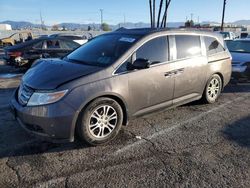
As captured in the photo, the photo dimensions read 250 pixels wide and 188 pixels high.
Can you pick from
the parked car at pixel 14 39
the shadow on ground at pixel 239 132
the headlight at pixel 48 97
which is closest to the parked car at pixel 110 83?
the headlight at pixel 48 97

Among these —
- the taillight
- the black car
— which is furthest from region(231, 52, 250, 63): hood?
the taillight

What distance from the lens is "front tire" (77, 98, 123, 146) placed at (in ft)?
12.7

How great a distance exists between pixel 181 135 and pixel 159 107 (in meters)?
0.65

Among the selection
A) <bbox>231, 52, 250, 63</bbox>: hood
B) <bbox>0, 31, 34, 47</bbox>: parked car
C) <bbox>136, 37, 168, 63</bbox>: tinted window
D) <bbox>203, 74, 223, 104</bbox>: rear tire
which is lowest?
<bbox>0, 31, 34, 47</bbox>: parked car

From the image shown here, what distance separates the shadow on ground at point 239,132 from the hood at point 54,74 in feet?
7.83

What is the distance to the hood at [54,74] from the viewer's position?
12.3 ft

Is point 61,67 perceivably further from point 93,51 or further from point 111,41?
point 111,41

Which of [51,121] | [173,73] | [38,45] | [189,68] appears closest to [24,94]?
[51,121]

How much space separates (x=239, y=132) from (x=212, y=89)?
5.45ft

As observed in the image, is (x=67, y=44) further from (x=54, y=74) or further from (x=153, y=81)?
(x=54, y=74)

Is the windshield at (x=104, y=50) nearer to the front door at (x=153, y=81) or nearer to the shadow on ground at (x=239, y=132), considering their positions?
the front door at (x=153, y=81)

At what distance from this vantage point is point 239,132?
464 centimetres

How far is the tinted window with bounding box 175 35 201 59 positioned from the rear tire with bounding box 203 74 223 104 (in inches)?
32.1

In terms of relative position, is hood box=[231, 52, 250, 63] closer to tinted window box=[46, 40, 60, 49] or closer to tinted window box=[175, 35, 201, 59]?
tinted window box=[175, 35, 201, 59]
